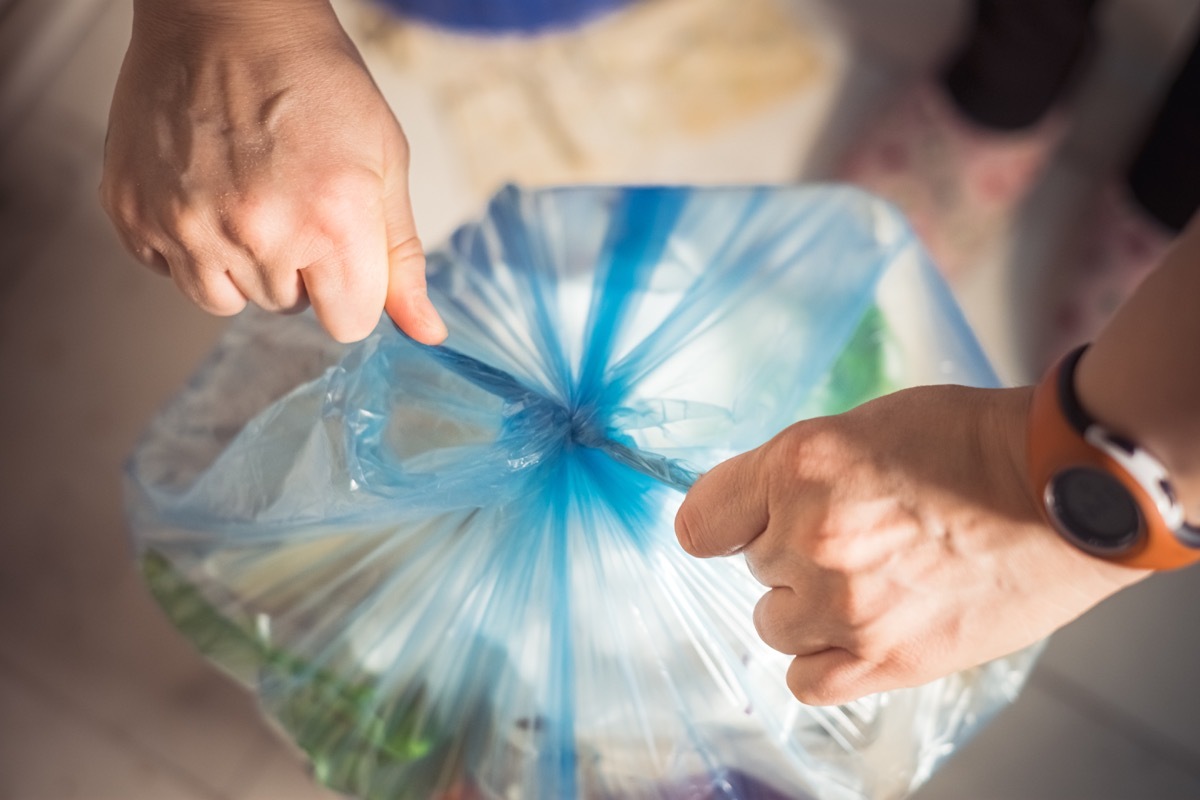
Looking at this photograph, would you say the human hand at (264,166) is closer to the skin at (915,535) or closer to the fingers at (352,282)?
the fingers at (352,282)

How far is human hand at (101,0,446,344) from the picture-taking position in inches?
18.6

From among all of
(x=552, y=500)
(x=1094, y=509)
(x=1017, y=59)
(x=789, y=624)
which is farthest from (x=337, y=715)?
(x=1017, y=59)

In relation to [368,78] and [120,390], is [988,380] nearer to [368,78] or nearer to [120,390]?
[368,78]

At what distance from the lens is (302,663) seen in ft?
1.98

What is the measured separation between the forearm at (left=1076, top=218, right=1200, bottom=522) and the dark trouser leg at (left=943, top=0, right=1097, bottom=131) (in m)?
0.59

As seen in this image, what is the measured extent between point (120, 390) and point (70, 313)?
0.09 m

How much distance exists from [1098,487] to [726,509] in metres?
0.14

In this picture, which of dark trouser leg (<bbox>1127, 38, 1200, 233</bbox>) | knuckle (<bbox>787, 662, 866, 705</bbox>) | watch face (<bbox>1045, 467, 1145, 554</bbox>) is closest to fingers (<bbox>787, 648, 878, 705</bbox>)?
knuckle (<bbox>787, 662, 866, 705</bbox>)

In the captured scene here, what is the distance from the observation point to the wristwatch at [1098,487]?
37 centimetres

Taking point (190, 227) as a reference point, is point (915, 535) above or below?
above

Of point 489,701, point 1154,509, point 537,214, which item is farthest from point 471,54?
point 1154,509

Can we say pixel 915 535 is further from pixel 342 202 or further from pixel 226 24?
pixel 226 24

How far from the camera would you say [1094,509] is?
38 centimetres

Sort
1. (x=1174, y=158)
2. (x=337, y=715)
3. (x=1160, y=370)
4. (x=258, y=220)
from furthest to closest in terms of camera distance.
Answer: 1. (x=1174, y=158)
2. (x=337, y=715)
3. (x=258, y=220)
4. (x=1160, y=370)
